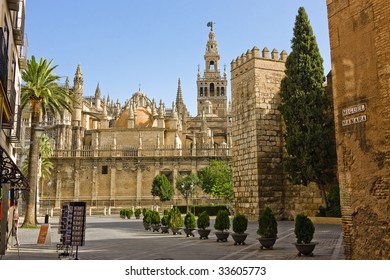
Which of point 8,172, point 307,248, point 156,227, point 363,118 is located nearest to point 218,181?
point 156,227

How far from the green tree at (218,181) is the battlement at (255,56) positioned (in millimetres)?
19852

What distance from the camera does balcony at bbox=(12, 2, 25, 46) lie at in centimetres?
1427

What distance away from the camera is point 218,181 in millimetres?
41938

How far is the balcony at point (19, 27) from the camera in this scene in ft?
46.8

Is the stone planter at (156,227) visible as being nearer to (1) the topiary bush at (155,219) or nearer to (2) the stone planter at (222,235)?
(1) the topiary bush at (155,219)

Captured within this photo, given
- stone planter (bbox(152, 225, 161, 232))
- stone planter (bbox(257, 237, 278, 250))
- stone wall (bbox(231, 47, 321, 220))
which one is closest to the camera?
stone planter (bbox(257, 237, 278, 250))

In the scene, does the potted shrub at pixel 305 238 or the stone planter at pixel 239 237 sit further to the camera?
the stone planter at pixel 239 237

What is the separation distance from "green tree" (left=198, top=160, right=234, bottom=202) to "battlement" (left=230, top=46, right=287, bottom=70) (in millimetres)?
19852

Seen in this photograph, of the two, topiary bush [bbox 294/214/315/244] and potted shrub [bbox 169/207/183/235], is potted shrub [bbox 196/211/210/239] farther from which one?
topiary bush [bbox 294/214/315/244]

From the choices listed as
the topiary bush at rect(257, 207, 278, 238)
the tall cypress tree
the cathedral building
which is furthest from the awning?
the cathedral building

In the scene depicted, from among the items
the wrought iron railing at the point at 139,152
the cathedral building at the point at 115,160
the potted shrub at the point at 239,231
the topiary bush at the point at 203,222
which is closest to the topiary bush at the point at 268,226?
the potted shrub at the point at 239,231

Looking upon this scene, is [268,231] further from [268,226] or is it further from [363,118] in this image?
[363,118]

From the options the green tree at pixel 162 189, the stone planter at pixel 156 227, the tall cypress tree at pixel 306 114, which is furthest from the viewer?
the green tree at pixel 162 189
